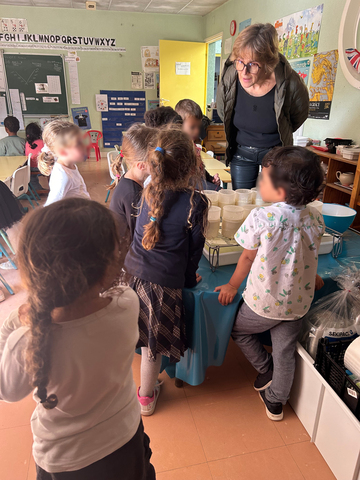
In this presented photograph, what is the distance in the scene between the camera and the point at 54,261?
1.90 feet

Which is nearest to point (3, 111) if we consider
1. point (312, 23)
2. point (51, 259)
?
point (312, 23)

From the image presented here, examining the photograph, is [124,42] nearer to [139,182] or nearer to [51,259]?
[139,182]

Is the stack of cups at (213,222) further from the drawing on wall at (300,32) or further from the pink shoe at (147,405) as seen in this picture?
the drawing on wall at (300,32)

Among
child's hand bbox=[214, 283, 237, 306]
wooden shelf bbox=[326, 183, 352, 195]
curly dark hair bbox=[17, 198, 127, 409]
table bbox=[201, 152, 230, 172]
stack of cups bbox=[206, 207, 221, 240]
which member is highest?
curly dark hair bbox=[17, 198, 127, 409]

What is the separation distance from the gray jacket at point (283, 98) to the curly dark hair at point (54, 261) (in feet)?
5.34

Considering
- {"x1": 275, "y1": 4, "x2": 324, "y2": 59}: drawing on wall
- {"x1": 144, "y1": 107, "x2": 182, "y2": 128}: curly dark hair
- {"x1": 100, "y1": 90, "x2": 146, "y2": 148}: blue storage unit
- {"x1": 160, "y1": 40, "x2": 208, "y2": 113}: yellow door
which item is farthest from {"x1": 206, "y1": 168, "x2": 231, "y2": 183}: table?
{"x1": 100, "y1": 90, "x2": 146, "y2": 148}: blue storage unit

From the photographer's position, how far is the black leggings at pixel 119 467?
2.43ft

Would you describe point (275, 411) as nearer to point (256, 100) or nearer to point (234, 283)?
point (234, 283)

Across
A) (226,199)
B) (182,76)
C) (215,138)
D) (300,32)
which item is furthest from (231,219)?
(182,76)

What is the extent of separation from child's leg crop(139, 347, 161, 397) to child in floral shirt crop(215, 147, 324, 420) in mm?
403

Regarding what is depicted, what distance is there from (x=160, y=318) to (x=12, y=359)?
29.1 inches

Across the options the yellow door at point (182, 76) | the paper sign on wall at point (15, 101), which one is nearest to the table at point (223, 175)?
the yellow door at point (182, 76)

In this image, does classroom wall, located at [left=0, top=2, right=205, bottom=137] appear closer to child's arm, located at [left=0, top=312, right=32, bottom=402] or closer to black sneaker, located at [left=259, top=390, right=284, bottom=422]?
black sneaker, located at [left=259, top=390, right=284, bottom=422]

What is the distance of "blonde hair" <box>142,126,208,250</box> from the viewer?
1181 mm
